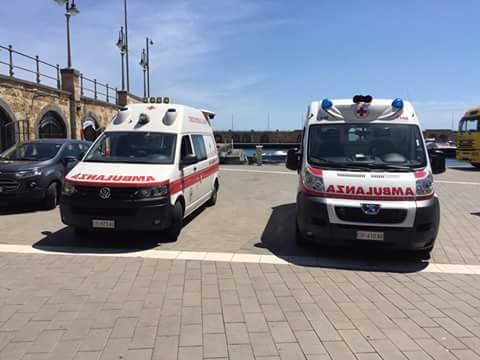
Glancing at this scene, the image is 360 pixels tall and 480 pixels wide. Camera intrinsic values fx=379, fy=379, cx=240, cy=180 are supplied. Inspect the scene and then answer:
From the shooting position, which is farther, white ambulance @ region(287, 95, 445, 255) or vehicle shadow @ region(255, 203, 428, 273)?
vehicle shadow @ region(255, 203, 428, 273)

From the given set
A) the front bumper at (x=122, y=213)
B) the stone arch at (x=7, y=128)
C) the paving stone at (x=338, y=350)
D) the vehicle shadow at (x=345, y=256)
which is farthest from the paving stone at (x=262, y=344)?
the stone arch at (x=7, y=128)

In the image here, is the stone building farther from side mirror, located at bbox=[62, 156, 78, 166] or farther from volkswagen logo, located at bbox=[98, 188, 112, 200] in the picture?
volkswagen logo, located at bbox=[98, 188, 112, 200]

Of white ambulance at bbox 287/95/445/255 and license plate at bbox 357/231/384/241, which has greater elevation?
white ambulance at bbox 287/95/445/255

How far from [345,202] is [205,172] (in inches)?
161

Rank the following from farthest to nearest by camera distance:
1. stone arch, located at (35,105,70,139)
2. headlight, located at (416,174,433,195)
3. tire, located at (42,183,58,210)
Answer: stone arch, located at (35,105,70,139), tire, located at (42,183,58,210), headlight, located at (416,174,433,195)

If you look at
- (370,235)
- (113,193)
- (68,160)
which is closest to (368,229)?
(370,235)

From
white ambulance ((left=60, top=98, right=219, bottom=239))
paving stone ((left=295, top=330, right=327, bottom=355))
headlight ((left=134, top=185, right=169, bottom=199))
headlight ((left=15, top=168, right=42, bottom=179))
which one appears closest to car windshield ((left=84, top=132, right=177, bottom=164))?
white ambulance ((left=60, top=98, right=219, bottom=239))

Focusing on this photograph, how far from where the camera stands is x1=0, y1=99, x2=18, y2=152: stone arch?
15.3m

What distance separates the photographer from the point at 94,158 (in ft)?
22.6

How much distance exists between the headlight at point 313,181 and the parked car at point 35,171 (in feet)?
15.4

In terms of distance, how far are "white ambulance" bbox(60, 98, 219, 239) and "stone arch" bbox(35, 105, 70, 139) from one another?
479 inches

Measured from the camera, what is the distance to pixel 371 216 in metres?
5.29

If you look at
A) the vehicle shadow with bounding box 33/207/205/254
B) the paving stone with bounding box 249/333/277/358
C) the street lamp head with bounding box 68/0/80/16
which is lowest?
the paving stone with bounding box 249/333/277/358

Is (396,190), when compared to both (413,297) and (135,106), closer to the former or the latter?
→ (413,297)
